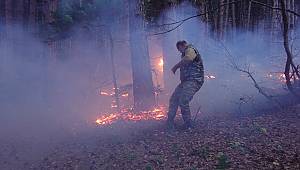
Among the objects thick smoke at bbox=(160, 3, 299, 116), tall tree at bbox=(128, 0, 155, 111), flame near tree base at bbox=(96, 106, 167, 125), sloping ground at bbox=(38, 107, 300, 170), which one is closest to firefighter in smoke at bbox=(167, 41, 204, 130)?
sloping ground at bbox=(38, 107, 300, 170)

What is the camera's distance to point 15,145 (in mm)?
10250

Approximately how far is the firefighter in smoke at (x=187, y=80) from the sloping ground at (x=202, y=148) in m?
0.45

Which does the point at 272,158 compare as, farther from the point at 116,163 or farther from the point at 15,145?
the point at 15,145

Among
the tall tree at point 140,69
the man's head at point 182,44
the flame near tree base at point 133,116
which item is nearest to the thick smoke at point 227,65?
the flame near tree base at point 133,116

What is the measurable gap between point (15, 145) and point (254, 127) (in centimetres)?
615

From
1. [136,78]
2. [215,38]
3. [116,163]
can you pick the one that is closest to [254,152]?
[116,163]

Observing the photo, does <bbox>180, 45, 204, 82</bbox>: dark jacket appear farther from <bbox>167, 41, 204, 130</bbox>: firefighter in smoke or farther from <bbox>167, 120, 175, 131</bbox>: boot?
<bbox>167, 120, 175, 131</bbox>: boot

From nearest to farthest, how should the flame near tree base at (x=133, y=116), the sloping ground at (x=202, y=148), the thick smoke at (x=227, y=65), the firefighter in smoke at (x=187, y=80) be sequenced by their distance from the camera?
1. the sloping ground at (x=202, y=148)
2. the firefighter in smoke at (x=187, y=80)
3. the flame near tree base at (x=133, y=116)
4. the thick smoke at (x=227, y=65)

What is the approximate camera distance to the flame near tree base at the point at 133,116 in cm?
1162

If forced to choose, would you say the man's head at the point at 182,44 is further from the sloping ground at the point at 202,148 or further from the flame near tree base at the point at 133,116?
the flame near tree base at the point at 133,116

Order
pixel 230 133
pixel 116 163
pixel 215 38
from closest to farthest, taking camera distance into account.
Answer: pixel 116 163
pixel 230 133
pixel 215 38

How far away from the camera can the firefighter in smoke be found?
31.0 feet

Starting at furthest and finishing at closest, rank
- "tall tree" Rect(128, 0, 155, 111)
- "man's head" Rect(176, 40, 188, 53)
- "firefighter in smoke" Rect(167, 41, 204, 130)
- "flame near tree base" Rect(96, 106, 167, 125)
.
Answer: "tall tree" Rect(128, 0, 155, 111) < "flame near tree base" Rect(96, 106, 167, 125) < "man's head" Rect(176, 40, 188, 53) < "firefighter in smoke" Rect(167, 41, 204, 130)

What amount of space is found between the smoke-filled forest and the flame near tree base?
5 centimetres
